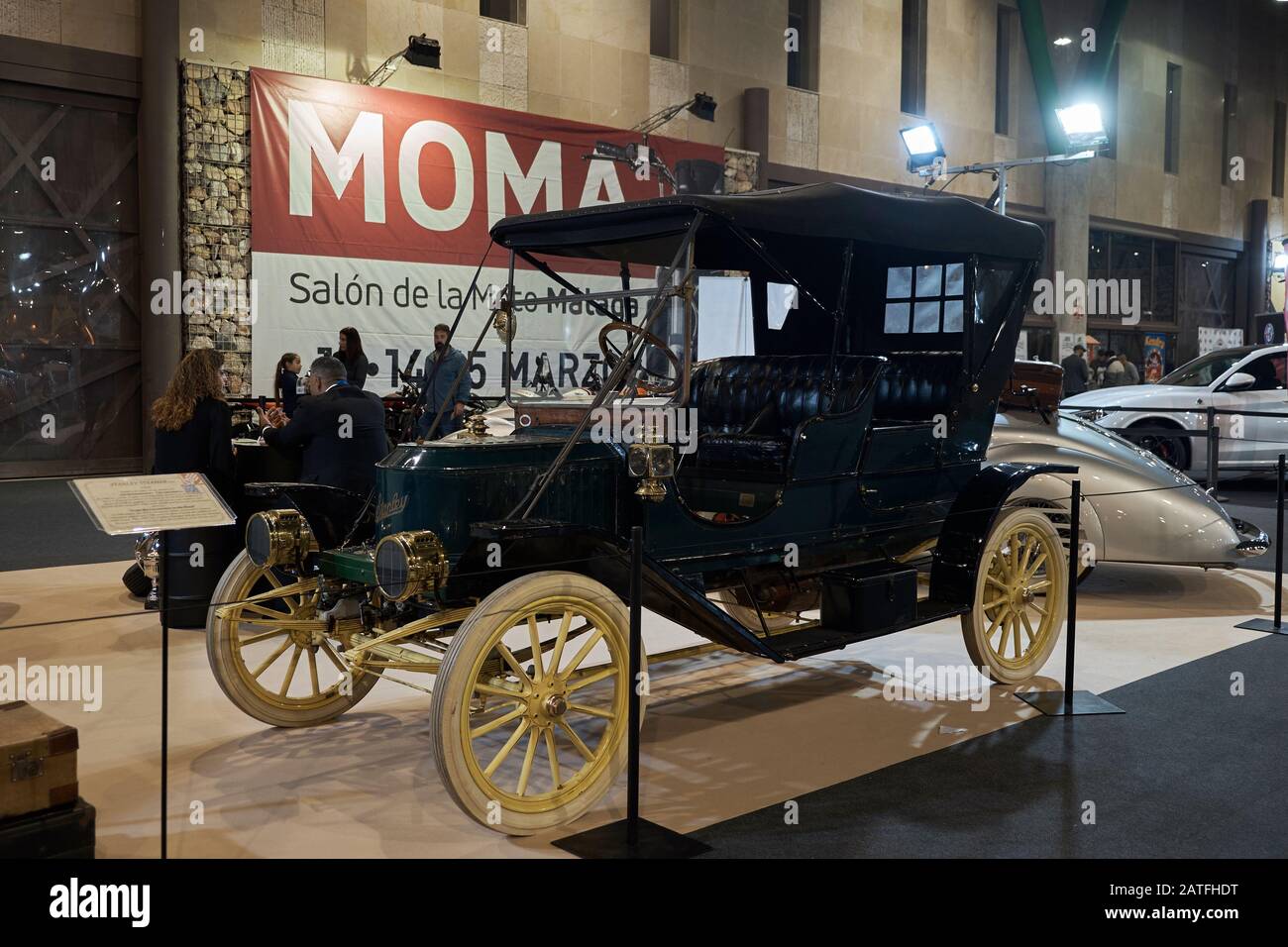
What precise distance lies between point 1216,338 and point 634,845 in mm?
24270

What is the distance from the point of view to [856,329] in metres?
5.76

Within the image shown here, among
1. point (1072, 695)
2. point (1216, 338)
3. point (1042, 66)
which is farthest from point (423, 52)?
point (1216, 338)

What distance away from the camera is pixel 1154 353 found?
74.2ft

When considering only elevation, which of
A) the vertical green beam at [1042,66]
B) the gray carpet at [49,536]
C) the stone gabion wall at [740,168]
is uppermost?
the vertical green beam at [1042,66]

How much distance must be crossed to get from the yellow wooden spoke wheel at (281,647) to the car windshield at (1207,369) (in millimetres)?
10050

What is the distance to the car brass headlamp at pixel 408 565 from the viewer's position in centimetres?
347

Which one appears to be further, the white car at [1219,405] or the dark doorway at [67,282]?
the white car at [1219,405]

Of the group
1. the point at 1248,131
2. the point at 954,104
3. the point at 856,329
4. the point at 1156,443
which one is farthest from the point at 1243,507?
the point at 1248,131

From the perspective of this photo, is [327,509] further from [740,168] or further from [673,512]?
[740,168]

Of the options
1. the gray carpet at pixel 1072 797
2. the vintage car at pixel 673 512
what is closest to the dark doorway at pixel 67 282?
the vintage car at pixel 673 512

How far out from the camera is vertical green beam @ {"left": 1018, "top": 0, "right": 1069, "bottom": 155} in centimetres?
1875

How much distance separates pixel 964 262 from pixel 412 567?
2.85 meters

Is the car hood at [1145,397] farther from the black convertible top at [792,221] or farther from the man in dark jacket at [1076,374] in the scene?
the black convertible top at [792,221]

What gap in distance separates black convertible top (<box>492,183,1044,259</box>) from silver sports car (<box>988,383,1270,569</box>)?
198 cm
